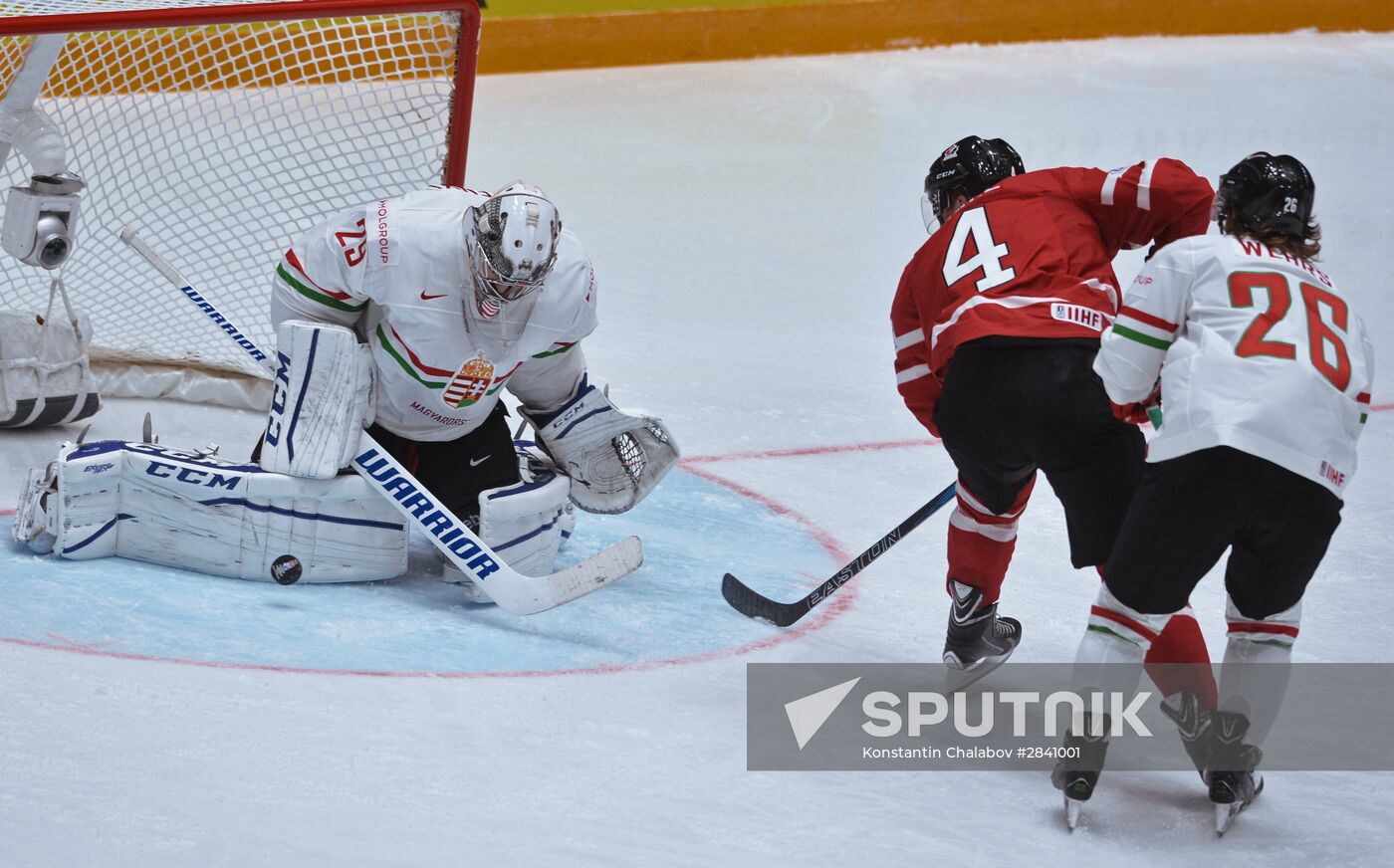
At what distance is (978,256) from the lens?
255 cm

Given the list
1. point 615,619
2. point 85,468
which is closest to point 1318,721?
point 615,619

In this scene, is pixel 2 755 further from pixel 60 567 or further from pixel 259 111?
pixel 259 111

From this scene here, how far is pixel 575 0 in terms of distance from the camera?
7.60 metres

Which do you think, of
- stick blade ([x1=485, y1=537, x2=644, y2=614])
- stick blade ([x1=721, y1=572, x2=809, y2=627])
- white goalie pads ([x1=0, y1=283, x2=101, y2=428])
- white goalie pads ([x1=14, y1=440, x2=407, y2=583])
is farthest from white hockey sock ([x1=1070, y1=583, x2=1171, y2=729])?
white goalie pads ([x1=0, y1=283, x2=101, y2=428])

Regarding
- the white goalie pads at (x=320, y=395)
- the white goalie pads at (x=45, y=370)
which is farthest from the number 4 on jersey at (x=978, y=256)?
the white goalie pads at (x=45, y=370)

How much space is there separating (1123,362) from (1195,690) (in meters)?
0.48

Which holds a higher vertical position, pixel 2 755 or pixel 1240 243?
pixel 1240 243

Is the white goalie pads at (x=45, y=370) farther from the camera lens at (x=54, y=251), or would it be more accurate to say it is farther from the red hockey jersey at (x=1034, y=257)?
the red hockey jersey at (x=1034, y=257)

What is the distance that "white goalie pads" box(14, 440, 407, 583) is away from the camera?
9.61 feet

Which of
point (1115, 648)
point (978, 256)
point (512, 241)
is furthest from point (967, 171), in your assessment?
point (1115, 648)

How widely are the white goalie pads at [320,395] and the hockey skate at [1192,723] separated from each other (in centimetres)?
142

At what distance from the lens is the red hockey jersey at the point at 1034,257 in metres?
2.48

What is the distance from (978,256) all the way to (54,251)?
1.87m

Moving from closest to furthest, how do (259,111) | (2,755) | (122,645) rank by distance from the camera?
(2,755)
(122,645)
(259,111)
